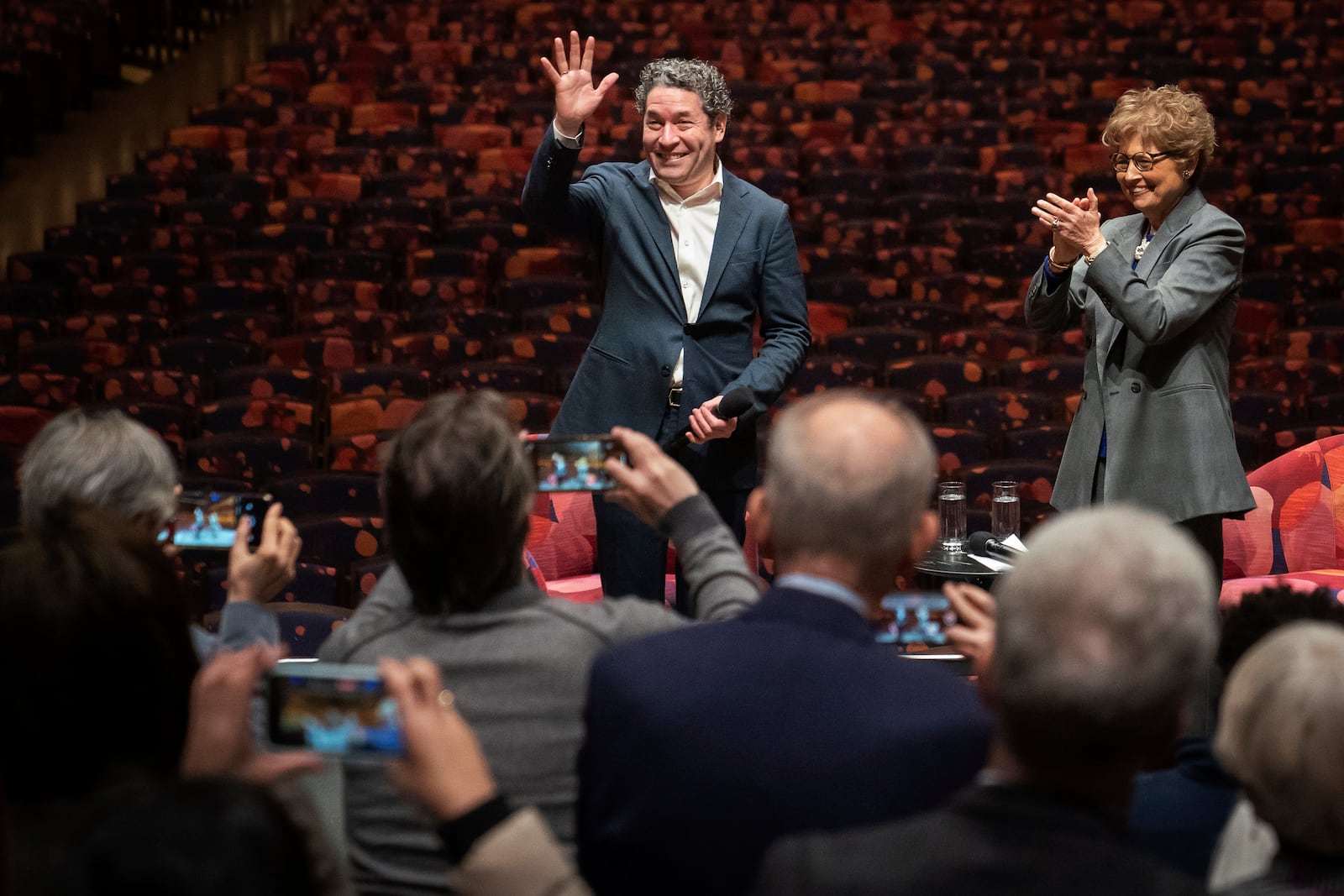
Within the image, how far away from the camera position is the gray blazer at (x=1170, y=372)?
210cm

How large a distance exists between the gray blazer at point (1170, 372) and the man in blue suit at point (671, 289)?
1.71 ft

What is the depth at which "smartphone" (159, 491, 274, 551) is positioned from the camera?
1.58 metres

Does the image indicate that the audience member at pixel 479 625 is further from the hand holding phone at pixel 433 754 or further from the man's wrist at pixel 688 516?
the hand holding phone at pixel 433 754

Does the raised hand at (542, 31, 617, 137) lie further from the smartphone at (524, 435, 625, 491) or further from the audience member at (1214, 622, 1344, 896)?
the audience member at (1214, 622, 1344, 896)

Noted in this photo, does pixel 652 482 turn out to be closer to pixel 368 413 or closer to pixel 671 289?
pixel 671 289

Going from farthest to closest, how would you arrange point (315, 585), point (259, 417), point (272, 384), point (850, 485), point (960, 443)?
point (272, 384), point (259, 417), point (960, 443), point (315, 585), point (850, 485)

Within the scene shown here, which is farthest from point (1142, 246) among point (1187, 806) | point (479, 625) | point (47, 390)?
point (47, 390)

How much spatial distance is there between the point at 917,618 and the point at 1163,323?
2.82ft

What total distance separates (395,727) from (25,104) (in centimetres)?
621

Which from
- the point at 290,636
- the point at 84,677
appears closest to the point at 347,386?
the point at 290,636

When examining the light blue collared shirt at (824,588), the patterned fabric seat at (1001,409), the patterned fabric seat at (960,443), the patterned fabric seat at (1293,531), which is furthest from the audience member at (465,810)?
the patterned fabric seat at (1001,409)

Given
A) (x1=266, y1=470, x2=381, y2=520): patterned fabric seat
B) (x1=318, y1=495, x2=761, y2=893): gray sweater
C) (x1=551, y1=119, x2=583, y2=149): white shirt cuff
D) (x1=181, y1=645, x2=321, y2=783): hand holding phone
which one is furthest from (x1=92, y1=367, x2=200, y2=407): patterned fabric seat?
(x1=181, y1=645, x2=321, y2=783): hand holding phone

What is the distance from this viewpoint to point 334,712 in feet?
3.36

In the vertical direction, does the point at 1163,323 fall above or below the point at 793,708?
above
